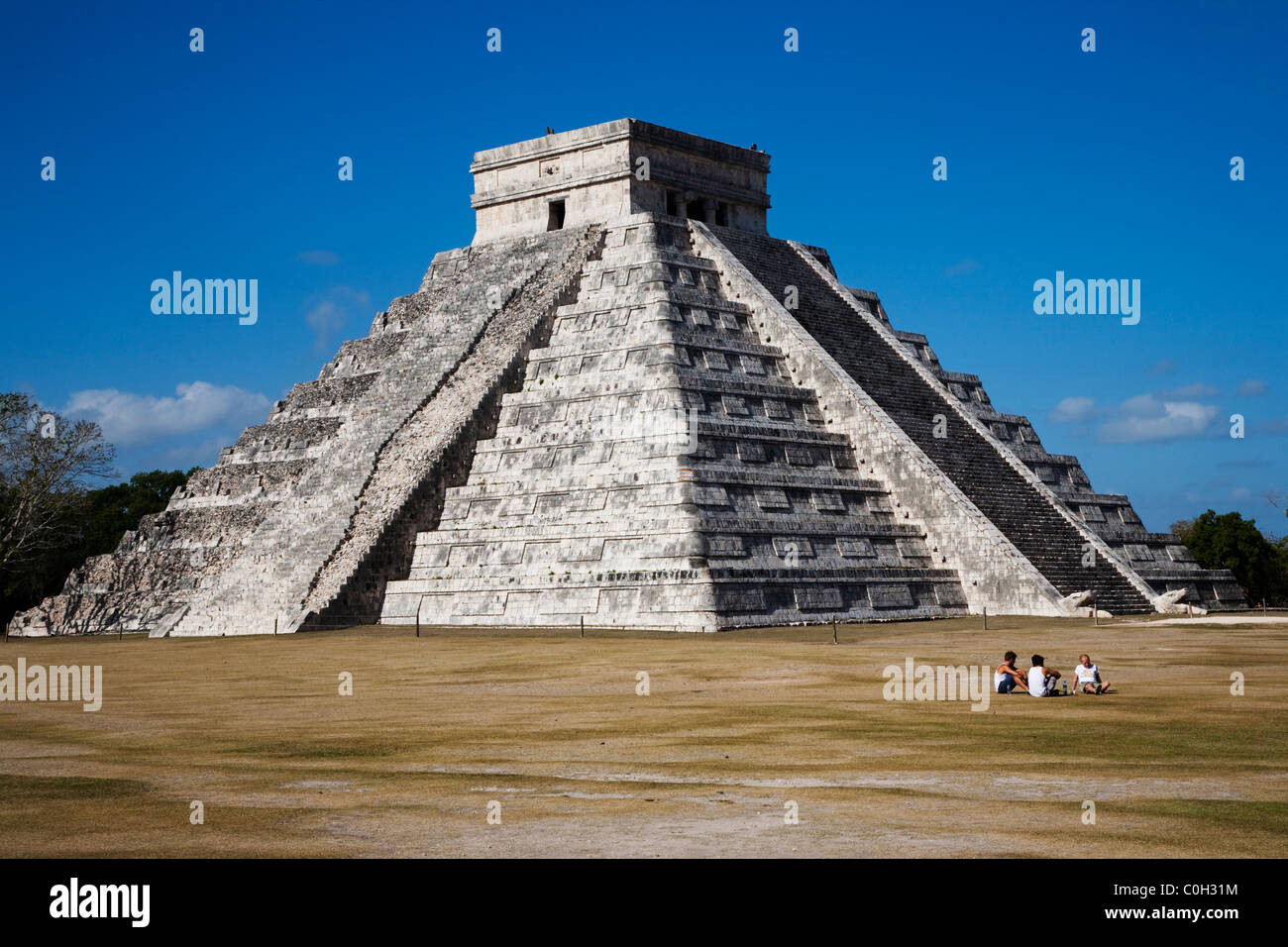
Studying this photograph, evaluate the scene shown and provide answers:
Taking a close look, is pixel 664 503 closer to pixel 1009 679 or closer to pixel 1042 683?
pixel 1009 679

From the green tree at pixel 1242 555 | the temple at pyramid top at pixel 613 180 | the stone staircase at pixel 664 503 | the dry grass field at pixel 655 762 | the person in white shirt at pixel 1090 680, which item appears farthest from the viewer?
the green tree at pixel 1242 555

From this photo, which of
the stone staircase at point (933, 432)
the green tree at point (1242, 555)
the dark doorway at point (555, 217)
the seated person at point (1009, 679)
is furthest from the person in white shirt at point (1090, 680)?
the green tree at point (1242, 555)

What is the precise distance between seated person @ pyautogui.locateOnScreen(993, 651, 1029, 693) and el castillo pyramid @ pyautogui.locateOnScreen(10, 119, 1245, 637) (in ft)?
33.1

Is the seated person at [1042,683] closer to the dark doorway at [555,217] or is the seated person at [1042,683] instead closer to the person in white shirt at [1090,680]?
the person in white shirt at [1090,680]

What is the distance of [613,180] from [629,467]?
11450 mm

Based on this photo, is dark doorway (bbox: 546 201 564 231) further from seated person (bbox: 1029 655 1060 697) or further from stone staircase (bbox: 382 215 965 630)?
seated person (bbox: 1029 655 1060 697)

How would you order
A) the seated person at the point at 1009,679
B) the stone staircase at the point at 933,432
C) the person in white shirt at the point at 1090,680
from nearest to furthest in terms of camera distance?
the person in white shirt at the point at 1090,680
the seated person at the point at 1009,679
the stone staircase at the point at 933,432

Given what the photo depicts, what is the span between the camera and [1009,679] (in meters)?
17.3

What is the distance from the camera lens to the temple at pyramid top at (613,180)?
39375 millimetres

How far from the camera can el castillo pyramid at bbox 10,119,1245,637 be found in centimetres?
3012

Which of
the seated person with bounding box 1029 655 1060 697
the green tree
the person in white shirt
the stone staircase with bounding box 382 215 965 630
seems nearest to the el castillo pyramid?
the stone staircase with bounding box 382 215 965 630

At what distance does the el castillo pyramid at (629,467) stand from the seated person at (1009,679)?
10.1 meters

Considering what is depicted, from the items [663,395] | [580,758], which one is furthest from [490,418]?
[580,758]

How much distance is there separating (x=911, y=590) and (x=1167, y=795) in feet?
69.4
